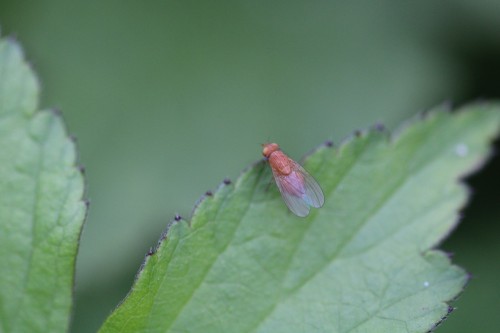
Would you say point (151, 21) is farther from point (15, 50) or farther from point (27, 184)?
point (27, 184)

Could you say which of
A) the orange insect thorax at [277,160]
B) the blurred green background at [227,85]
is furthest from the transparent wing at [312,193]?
the blurred green background at [227,85]

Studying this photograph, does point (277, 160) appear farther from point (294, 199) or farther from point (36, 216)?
point (36, 216)

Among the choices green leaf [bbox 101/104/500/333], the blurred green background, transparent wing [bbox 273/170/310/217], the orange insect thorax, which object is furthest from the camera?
the blurred green background

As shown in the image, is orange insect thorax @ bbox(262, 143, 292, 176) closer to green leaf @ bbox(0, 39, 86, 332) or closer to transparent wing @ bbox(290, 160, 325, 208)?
transparent wing @ bbox(290, 160, 325, 208)

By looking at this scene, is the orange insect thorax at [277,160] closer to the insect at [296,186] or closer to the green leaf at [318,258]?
the insect at [296,186]

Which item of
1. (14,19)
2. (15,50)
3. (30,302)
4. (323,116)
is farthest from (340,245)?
(14,19)

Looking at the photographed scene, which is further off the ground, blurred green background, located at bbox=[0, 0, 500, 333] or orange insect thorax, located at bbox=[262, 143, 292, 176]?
blurred green background, located at bbox=[0, 0, 500, 333]

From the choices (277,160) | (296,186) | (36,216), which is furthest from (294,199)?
(36,216)

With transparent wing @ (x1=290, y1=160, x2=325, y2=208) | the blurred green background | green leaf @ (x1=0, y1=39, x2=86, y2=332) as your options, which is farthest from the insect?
the blurred green background
